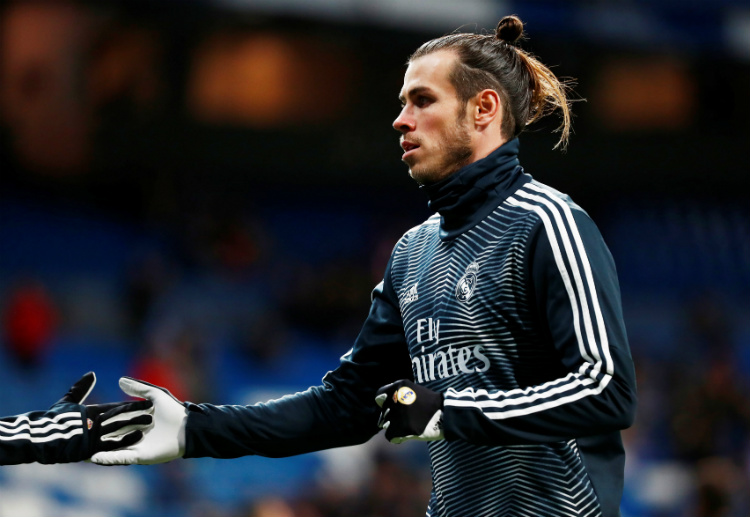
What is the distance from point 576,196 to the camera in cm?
1496

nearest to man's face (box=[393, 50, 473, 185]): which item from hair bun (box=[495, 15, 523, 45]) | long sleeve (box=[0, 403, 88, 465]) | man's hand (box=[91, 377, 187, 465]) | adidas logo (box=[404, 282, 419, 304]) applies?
hair bun (box=[495, 15, 523, 45])

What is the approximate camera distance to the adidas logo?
3210mm

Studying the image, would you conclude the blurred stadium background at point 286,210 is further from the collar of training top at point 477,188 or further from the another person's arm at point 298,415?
the collar of training top at point 477,188

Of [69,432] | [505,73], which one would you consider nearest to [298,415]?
[69,432]

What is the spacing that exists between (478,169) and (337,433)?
0.95 m

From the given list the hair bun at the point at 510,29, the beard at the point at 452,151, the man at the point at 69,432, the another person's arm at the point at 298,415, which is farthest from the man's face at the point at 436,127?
the man at the point at 69,432

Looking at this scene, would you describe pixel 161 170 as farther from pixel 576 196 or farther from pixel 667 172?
pixel 667 172

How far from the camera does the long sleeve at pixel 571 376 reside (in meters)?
2.64

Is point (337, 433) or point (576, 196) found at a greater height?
point (337, 433)

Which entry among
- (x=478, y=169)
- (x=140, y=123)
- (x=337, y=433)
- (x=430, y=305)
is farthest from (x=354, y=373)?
(x=140, y=123)

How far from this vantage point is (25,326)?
10.1 m

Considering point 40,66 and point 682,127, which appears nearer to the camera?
point 40,66

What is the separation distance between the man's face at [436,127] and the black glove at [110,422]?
1.08 metres

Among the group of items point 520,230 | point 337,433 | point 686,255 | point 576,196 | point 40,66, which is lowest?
point 686,255
